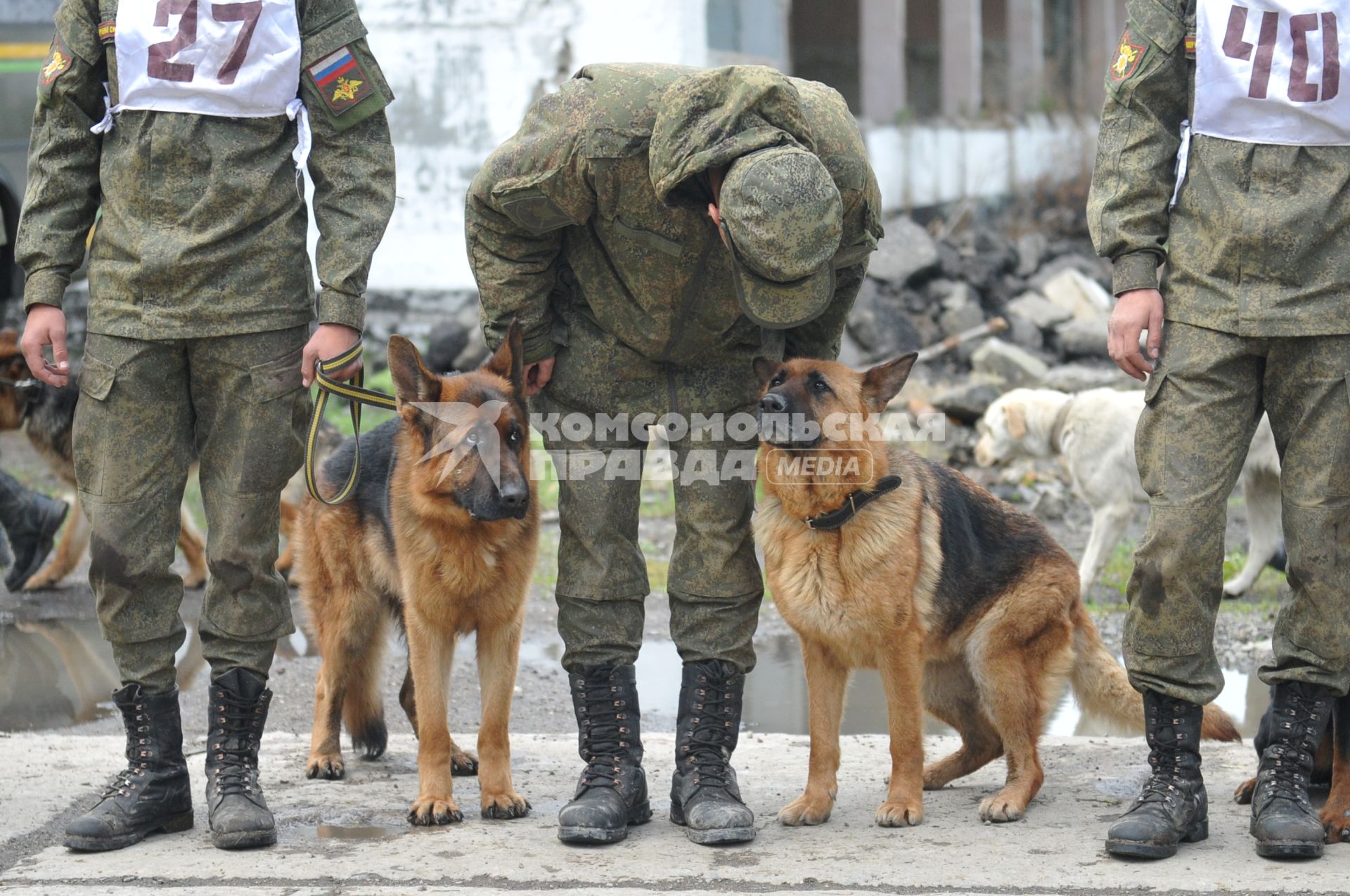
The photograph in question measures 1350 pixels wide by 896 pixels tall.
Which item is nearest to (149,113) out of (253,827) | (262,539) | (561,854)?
(262,539)

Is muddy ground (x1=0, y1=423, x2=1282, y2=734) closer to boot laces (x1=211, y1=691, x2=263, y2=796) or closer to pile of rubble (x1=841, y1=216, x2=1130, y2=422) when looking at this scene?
boot laces (x1=211, y1=691, x2=263, y2=796)

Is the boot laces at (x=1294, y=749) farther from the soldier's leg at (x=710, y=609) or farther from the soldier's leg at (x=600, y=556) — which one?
the soldier's leg at (x=600, y=556)

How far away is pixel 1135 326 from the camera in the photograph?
131 inches

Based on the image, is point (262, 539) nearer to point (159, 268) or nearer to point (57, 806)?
point (159, 268)

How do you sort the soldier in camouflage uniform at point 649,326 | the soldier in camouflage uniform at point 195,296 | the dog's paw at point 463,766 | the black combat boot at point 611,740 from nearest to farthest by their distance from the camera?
the soldier in camouflage uniform at point 649,326
the soldier in camouflage uniform at point 195,296
the black combat boot at point 611,740
the dog's paw at point 463,766

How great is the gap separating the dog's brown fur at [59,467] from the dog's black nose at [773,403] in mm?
4363

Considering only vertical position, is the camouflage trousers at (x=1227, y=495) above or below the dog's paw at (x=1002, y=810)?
above

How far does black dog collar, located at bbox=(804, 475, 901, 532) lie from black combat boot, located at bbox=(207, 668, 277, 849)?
1565 millimetres

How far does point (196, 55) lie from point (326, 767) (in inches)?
84.4

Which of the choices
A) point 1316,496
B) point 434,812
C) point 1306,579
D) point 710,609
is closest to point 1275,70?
point 1316,496

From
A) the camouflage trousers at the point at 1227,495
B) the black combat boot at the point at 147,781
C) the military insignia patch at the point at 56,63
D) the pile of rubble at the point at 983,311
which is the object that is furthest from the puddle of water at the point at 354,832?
the pile of rubble at the point at 983,311

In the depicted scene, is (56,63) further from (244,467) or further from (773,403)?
(773,403)

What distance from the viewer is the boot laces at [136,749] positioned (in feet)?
11.6

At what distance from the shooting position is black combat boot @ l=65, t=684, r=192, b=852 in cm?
346
